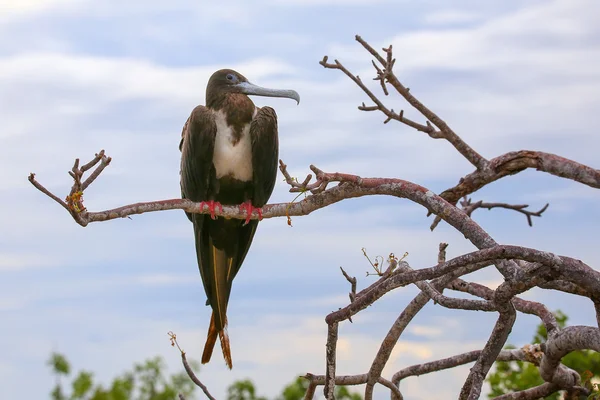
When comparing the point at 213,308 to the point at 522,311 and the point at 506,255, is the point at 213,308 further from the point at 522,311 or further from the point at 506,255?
the point at 506,255

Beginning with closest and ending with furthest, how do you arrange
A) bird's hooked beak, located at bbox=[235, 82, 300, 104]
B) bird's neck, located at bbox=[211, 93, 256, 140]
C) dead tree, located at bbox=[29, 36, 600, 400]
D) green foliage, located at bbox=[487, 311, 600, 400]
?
dead tree, located at bbox=[29, 36, 600, 400]
bird's neck, located at bbox=[211, 93, 256, 140]
bird's hooked beak, located at bbox=[235, 82, 300, 104]
green foliage, located at bbox=[487, 311, 600, 400]

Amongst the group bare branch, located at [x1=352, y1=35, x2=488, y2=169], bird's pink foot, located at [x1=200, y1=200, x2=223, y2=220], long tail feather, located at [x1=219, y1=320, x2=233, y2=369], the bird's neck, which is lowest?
long tail feather, located at [x1=219, y1=320, x2=233, y2=369]

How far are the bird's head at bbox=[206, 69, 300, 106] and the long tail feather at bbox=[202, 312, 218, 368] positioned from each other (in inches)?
68.7

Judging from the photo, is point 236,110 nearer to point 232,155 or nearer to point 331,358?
point 232,155

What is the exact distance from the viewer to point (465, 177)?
4449 millimetres

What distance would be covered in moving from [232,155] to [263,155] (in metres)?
0.23

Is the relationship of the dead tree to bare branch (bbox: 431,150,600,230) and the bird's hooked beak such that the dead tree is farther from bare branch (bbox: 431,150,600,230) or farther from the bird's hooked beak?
the bird's hooked beak

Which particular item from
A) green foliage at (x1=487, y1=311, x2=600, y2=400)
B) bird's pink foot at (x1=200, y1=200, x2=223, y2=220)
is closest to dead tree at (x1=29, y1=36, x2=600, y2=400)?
bird's pink foot at (x1=200, y1=200, x2=223, y2=220)

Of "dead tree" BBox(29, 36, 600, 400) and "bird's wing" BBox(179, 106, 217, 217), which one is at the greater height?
"bird's wing" BBox(179, 106, 217, 217)

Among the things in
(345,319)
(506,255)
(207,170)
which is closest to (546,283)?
(506,255)

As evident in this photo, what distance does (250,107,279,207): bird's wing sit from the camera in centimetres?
621

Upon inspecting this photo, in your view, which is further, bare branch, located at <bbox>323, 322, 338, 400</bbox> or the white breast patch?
the white breast patch

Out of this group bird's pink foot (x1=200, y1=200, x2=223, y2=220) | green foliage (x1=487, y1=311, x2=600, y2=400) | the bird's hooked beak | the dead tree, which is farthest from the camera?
green foliage (x1=487, y1=311, x2=600, y2=400)

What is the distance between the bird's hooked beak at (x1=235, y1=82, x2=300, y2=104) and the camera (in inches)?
257
